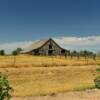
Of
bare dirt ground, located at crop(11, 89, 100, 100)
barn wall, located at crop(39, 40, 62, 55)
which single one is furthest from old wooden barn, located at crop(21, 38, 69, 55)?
bare dirt ground, located at crop(11, 89, 100, 100)

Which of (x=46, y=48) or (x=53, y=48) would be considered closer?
(x=46, y=48)

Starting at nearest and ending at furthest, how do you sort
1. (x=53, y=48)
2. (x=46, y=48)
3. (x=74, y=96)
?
(x=74, y=96) < (x=46, y=48) < (x=53, y=48)

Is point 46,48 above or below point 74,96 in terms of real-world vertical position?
above

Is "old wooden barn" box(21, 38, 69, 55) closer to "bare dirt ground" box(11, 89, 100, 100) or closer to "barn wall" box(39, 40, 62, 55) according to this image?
"barn wall" box(39, 40, 62, 55)

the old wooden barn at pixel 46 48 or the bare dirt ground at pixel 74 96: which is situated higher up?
the old wooden barn at pixel 46 48

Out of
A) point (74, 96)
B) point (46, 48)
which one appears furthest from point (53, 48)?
point (74, 96)

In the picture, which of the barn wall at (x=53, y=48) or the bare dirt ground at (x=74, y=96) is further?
the barn wall at (x=53, y=48)

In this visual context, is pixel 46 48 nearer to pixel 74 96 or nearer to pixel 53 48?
pixel 53 48

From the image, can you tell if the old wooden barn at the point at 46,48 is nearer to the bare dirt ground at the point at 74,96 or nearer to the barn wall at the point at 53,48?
the barn wall at the point at 53,48

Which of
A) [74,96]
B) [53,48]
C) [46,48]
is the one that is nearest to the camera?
[74,96]

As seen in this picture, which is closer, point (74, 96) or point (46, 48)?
point (74, 96)

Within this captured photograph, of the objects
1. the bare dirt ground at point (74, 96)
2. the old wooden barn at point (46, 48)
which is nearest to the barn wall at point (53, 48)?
the old wooden barn at point (46, 48)

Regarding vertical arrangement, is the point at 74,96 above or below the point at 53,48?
below

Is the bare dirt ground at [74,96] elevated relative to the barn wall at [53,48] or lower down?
lower down
